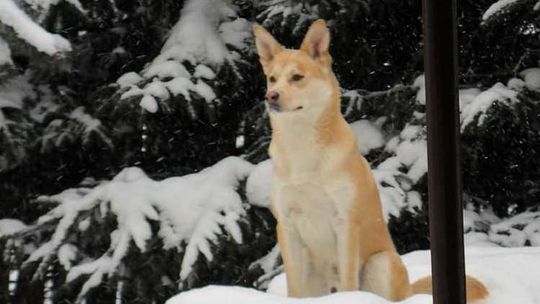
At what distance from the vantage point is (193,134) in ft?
7.20

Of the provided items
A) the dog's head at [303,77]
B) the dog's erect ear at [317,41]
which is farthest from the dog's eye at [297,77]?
the dog's erect ear at [317,41]

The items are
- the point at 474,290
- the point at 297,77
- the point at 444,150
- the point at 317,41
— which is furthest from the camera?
the point at 317,41

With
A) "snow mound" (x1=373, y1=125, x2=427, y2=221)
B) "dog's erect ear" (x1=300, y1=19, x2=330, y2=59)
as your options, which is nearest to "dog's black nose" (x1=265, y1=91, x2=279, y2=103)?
"dog's erect ear" (x1=300, y1=19, x2=330, y2=59)

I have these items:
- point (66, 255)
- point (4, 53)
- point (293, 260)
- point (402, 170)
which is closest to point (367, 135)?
point (402, 170)

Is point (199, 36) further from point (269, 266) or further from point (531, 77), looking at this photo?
point (531, 77)

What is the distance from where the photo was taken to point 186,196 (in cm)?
211

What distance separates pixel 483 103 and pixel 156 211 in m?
0.93

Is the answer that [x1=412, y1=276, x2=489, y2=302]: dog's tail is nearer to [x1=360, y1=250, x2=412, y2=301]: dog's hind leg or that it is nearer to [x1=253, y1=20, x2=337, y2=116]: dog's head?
[x1=360, y1=250, x2=412, y2=301]: dog's hind leg

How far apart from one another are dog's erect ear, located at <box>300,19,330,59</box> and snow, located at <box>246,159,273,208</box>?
1.09 ft

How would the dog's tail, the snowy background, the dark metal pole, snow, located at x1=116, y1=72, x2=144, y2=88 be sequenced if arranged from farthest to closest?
snow, located at x1=116, y1=72, x2=144, y2=88
the snowy background
the dog's tail
the dark metal pole

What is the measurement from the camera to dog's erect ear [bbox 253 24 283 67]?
1.94 m

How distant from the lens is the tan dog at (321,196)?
1755 millimetres

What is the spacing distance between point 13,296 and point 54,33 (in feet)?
2.43

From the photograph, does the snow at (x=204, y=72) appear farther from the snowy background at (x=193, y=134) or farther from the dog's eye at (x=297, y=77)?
the dog's eye at (x=297, y=77)
